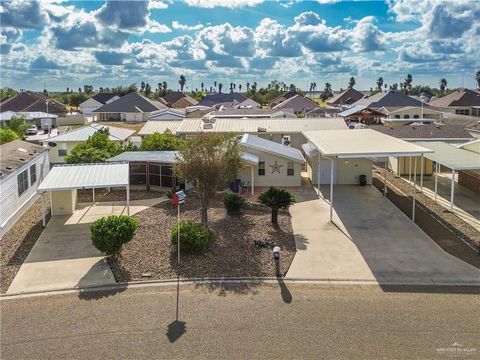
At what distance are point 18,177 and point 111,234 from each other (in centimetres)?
930

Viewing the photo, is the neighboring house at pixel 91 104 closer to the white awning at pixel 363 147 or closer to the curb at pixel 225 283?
the white awning at pixel 363 147

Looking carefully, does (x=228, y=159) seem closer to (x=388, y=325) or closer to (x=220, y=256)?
(x=220, y=256)

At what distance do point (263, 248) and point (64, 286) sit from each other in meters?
7.00

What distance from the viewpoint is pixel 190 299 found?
12680 mm

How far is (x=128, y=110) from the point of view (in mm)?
77062

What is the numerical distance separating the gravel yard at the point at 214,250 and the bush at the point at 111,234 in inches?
24.4

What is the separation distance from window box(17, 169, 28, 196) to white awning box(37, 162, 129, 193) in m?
1.84

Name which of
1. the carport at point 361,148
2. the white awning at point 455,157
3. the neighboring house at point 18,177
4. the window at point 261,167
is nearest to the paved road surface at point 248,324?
the neighboring house at point 18,177

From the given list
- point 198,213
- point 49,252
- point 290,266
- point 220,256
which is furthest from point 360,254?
point 49,252

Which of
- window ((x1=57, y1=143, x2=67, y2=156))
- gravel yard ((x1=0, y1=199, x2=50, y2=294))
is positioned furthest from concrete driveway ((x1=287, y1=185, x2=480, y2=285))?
window ((x1=57, y1=143, x2=67, y2=156))

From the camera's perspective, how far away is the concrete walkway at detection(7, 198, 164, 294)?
13.9m

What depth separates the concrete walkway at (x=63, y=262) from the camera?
1391 centimetres

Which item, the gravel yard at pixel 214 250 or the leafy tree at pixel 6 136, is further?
the leafy tree at pixel 6 136

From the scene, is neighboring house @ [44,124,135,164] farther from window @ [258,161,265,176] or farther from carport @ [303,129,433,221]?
carport @ [303,129,433,221]
